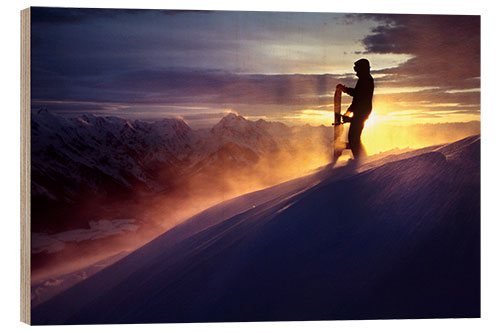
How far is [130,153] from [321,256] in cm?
183

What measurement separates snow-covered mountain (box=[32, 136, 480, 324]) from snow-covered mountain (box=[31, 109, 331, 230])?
0.36 meters

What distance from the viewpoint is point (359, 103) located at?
6.40 m

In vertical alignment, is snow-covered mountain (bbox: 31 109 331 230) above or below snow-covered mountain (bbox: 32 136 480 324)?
above

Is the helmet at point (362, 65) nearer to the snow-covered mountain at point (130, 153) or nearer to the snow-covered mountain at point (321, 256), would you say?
the snow-covered mountain at point (130, 153)

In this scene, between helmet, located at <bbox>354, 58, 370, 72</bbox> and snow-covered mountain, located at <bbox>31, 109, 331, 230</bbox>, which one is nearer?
snow-covered mountain, located at <bbox>31, 109, 331, 230</bbox>

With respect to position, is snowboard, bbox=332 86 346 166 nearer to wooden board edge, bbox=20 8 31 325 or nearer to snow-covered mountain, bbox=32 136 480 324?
snow-covered mountain, bbox=32 136 480 324

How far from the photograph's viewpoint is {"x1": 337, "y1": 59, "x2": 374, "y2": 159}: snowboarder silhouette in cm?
638

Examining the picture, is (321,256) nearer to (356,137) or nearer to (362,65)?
(356,137)

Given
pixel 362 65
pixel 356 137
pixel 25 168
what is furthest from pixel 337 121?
pixel 25 168

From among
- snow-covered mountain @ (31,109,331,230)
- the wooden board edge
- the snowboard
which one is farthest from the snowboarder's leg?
the wooden board edge

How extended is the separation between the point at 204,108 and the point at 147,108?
0.48m

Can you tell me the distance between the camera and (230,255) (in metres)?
6.11

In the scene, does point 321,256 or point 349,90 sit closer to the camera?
point 321,256

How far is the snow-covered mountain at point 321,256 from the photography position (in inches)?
236
